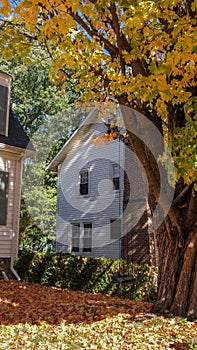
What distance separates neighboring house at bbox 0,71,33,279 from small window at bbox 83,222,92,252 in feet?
27.4

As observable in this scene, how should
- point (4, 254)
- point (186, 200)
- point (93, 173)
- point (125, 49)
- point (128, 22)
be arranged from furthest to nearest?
point (93, 173)
point (4, 254)
point (186, 200)
point (125, 49)
point (128, 22)

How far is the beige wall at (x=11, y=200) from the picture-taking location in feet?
40.9

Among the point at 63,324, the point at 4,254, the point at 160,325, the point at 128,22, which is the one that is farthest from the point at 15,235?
the point at 128,22

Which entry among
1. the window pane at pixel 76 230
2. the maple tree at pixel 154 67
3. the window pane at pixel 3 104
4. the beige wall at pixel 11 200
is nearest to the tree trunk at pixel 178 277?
the maple tree at pixel 154 67

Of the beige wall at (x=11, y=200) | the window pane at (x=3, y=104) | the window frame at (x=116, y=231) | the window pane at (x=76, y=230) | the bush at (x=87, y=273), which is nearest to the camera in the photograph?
the bush at (x=87, y=273)

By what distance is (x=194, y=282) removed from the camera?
259 inches

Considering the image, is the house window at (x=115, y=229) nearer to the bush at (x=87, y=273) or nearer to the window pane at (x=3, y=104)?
the bush at (x=87, y=273)

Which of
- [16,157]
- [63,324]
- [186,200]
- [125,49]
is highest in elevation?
[125,49]

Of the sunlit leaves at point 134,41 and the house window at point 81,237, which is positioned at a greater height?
the sunlit leaves at point 134,41

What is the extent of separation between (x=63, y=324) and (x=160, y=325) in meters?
1.57

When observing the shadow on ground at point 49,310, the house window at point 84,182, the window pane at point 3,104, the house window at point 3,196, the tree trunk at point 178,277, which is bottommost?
the shadow on ground at point 49,310

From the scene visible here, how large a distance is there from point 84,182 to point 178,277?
593 inches

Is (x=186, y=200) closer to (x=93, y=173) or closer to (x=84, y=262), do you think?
(x=84, y=262)

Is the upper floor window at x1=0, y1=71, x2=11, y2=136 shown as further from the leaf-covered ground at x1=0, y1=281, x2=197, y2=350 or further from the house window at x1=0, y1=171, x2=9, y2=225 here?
the leaf-covered ground at x1=0, y1=281, x2=197, y2=350
